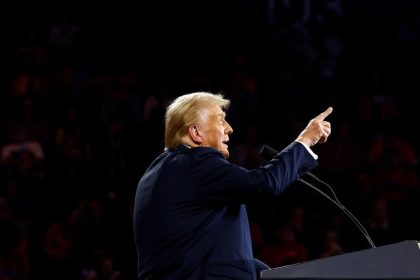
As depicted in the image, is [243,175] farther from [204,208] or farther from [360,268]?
[360,268]

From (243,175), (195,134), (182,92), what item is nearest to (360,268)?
(243,175)

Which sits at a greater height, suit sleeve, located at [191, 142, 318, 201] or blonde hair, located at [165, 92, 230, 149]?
blonde hair, located at [165, 92, 230, 149]

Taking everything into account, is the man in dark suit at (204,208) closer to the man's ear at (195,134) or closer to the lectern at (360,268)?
the man's ear at (195,134)

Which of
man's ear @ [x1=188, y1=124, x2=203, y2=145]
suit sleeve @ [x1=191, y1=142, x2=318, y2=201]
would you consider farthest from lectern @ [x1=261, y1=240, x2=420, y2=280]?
man's ear @ [x1=188, y1=124, x2=203, y2=145]

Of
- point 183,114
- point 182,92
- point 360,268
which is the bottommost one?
point 182,92

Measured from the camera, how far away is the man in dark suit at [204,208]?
8.35ft

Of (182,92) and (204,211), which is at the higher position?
(204,211)

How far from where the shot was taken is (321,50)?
9.20 metres

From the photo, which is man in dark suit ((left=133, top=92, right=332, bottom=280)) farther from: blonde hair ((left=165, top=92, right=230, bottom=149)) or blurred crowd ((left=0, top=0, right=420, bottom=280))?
blurred crowd ((left=0, top=0, right=420, bottom=280))

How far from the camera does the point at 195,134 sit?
2.75 metres

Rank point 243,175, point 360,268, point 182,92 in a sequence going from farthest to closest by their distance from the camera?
point 182,92 → point 243,175 → point 360,268

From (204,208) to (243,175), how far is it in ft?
0.59

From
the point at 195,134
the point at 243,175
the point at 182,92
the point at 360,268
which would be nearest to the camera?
the point at 360,268

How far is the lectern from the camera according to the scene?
2.01 meters
